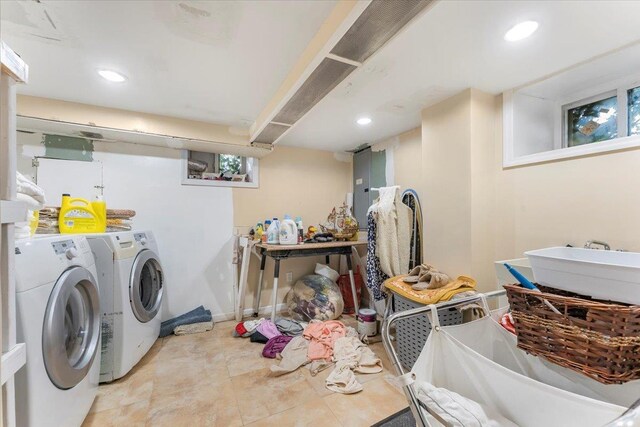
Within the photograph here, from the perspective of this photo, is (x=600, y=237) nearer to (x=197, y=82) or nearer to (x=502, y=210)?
(x=502, y=210)

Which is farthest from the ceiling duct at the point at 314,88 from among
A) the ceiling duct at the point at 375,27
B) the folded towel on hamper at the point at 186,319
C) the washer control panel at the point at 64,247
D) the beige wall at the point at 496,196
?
the folded towel on hamper at the point at 186,319

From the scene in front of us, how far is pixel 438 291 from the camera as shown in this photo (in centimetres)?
162

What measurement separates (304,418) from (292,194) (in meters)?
2.29

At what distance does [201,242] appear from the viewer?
2732 mm

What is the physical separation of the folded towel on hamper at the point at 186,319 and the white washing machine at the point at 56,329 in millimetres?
995

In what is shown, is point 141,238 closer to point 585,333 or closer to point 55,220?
point 55,220

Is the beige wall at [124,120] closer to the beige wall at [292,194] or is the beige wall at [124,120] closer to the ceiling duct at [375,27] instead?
the beige wall at [292,194]

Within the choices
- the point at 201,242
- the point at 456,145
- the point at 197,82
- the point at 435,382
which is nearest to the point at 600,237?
the point at 456,145

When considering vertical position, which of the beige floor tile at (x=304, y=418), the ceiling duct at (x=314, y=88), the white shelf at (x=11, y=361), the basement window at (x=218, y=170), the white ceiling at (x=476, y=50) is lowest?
the beige floor tile at (x=304, y=418)

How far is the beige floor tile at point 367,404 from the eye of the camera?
4.61ft

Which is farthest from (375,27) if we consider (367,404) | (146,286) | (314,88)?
(146,286)

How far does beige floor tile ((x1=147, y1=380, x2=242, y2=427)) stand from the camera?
54.6 inches

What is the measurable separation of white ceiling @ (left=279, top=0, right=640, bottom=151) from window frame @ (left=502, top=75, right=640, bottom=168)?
0.32ft

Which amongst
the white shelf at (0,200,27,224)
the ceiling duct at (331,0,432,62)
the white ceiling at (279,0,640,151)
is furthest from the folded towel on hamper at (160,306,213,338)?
the ceiling duct at (331,0,432,62)
